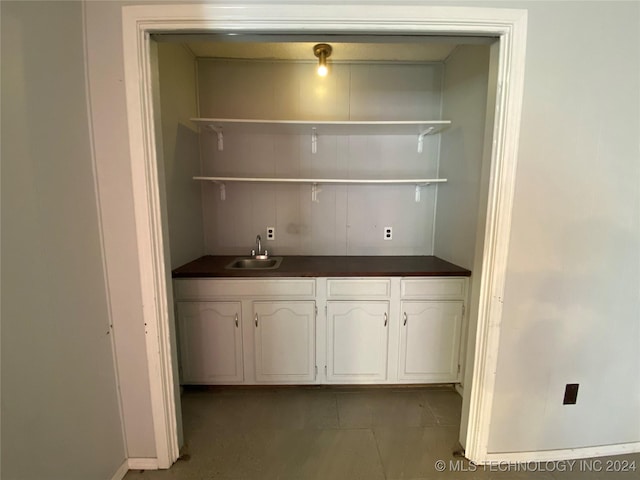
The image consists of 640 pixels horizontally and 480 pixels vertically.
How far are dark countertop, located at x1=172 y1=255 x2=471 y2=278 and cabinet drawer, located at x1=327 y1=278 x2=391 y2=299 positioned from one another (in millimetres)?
43

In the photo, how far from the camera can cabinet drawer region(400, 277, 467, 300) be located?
185 cm

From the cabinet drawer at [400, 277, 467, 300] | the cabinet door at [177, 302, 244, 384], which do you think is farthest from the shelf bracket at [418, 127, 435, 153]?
the cabinet door at [177, 302, 244, 384]

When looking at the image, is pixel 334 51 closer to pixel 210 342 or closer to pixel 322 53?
pixel 322 53

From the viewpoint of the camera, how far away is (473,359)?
1.38 metres

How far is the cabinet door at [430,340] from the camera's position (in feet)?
6.15

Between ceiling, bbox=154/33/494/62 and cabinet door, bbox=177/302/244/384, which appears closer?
cabinet door, bbox=177/302/244/384

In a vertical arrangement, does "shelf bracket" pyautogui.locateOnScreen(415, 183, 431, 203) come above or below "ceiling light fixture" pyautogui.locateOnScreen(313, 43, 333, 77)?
below

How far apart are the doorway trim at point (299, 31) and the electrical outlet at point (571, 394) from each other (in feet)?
1.34

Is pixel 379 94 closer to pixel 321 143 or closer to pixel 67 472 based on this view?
pixel 321 143

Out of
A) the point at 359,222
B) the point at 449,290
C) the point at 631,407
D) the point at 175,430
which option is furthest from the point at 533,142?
the point at 175,430

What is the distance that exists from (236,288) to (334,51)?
1896 mm

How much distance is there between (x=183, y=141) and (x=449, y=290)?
7.28 feet

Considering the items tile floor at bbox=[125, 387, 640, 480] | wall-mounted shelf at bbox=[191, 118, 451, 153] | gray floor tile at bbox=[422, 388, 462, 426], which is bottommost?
gray floor tile at bbox=[422, 388, 462, 426]

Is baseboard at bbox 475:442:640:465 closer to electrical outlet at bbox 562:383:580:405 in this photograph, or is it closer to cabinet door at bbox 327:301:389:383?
electrical outlet at bbox 562:383:580:405
